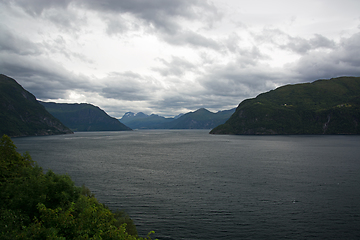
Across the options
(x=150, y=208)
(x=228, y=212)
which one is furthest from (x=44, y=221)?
(x=228, y=212)

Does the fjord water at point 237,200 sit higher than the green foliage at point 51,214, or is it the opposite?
the green foliage at point 51,214

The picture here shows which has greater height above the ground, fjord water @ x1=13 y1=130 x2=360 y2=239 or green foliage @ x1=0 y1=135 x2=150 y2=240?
green foliage @ x1=0 y1=135 x2=150 y2=240

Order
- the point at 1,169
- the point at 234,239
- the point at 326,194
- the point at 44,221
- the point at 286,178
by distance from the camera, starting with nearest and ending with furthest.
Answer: the point at 44,221 → the point at 234,239 → the point at 1,169 → the point at 326,194 → the point at 286,178

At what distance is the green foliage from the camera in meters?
24.3

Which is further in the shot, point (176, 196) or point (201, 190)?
point (201, 190)

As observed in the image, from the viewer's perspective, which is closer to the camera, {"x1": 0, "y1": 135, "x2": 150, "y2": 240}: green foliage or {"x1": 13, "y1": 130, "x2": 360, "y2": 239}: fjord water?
{"x1": 0, "y1": 135, "x2": 150, "y2": 240}: green foliage

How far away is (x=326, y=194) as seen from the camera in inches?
2393

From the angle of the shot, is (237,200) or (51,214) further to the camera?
(237,200)

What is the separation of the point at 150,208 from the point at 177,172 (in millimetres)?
39995

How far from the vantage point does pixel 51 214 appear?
27875 mm

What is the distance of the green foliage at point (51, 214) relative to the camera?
24333 millimetres

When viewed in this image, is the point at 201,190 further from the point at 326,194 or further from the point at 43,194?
the point at 43,194

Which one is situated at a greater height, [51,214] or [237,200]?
[51,214]

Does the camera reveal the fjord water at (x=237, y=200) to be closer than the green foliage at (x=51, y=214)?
No
